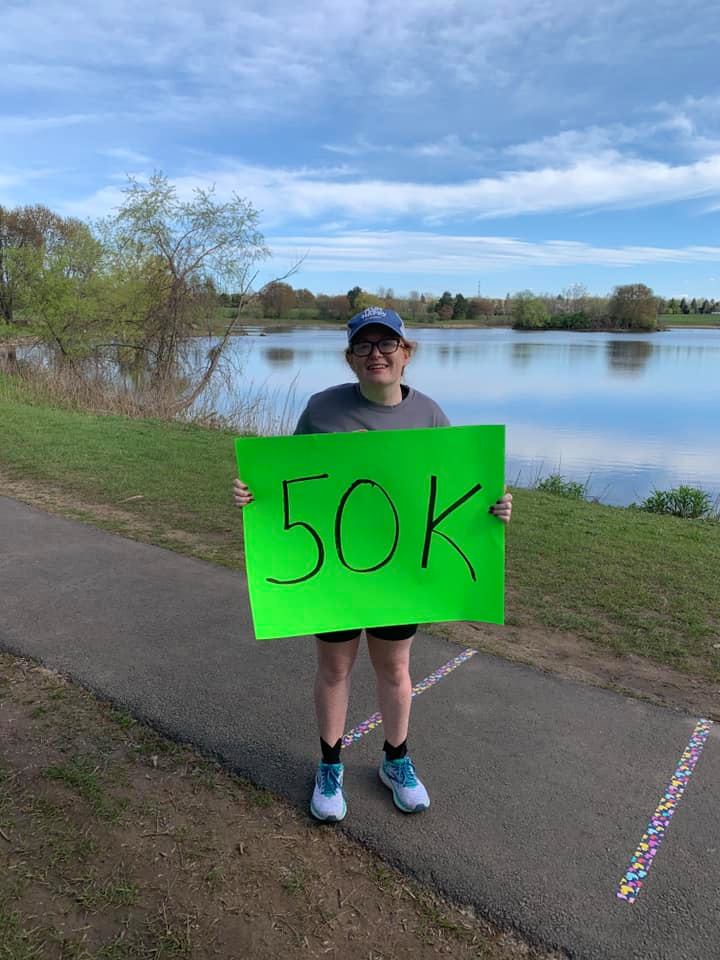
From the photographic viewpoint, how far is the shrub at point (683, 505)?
30.9ft

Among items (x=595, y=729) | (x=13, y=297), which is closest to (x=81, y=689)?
(x=595, y=729)

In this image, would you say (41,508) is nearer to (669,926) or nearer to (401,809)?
(401,809)

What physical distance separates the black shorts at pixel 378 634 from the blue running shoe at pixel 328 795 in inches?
21.1

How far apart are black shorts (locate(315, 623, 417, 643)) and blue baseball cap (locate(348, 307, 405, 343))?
104cm

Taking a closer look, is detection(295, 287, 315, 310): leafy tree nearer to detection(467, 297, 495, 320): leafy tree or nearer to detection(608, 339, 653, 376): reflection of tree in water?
detection(608, 339, 653, 376): reflection of tree in water

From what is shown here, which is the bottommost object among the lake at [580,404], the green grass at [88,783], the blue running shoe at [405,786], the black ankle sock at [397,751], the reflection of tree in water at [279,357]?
the lake at [580,404]

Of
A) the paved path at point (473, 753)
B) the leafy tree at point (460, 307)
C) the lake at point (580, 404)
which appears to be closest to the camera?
the paved path at point (473, 753)

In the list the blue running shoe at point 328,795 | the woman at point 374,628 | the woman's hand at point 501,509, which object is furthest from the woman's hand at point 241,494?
the blue running shoe at point 328,795

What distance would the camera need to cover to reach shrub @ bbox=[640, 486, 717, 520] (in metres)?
9.41

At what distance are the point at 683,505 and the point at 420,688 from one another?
291 inches

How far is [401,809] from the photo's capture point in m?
2.60

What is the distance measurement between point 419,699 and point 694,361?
3885 centimetres

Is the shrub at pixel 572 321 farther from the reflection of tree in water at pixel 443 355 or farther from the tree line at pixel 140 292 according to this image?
the tree line at pixel 140 292

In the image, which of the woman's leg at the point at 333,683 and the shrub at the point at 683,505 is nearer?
the woman's leg at the point at 333,683
